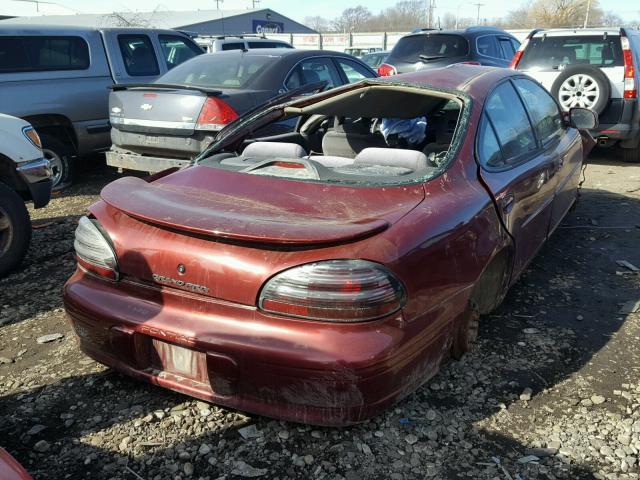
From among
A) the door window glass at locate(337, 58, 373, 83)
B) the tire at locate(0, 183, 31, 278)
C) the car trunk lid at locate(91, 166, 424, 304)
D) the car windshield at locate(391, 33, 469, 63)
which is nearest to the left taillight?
the tire at locate(0, 183, 31, 278)

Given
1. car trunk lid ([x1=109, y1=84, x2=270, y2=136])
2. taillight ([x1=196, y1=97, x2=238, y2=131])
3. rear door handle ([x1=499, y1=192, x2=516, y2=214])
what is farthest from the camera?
car trunk lid ([x1=109, y1=84, x2=270, y2=136])

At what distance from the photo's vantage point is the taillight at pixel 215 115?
5.75 metres

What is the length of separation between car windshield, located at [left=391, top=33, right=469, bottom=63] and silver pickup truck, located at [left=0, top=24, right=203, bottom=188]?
505 cm

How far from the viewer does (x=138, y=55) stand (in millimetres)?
8250

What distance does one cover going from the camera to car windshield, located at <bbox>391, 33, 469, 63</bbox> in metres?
10.7

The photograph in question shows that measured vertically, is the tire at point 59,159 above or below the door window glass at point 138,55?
below

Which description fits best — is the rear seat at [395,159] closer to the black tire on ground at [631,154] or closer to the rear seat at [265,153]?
the rear seat at [265,153]

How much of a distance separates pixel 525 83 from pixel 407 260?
245cm

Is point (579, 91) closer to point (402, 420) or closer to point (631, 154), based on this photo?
point (631, 154)

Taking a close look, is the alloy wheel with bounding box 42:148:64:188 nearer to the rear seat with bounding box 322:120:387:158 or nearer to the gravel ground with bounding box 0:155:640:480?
the gravel ground with bounding box 0:155:640:480

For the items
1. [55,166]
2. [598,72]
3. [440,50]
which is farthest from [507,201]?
[440,50]

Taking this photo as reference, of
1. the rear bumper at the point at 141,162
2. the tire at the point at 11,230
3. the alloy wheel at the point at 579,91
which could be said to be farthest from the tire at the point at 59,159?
the alloy wheel at the point at 579,91

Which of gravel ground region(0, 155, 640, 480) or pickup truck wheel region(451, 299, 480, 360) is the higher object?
pickup truck wheel region(451, 299, 480, 360)

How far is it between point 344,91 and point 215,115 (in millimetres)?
2574
